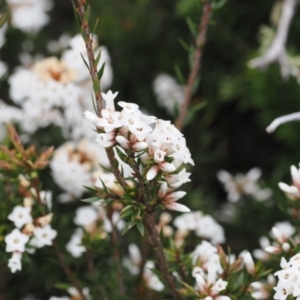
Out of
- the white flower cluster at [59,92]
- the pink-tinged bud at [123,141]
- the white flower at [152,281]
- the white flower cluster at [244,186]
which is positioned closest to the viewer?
the pink-tinged bud at [123,141]

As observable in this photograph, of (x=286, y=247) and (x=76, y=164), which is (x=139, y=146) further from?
(x=76, y=164)

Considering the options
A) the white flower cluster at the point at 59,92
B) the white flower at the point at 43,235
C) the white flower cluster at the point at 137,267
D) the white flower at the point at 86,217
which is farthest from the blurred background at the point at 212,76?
the white flower at the point at 43,235

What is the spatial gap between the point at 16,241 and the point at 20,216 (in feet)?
0.21

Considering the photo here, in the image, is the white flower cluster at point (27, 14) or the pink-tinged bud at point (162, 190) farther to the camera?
the white flower cluster at point (27, 14)

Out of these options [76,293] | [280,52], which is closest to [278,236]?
[76,293]

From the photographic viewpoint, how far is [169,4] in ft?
7.89

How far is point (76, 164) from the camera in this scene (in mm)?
1511

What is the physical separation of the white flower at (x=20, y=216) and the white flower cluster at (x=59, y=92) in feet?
1.30

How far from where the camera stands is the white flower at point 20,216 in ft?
4.00

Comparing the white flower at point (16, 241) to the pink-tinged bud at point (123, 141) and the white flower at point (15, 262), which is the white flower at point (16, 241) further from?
the pink-tinged bud at point (123, 141)

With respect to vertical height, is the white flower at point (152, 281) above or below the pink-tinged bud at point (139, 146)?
below

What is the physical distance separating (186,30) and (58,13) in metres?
0.87

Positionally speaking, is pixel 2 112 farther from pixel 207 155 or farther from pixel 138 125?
pixel 138 125

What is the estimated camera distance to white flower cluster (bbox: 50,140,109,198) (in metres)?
1.50
